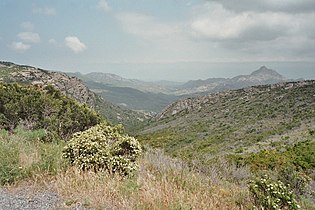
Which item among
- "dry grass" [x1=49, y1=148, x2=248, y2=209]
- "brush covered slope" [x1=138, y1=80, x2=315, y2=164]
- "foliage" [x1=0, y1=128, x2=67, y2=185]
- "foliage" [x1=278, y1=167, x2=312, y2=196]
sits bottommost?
"brush covered slope" [x1=138, y1=80, x2=315, y2=164]

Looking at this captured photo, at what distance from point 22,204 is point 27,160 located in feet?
5.45

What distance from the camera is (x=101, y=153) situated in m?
6.44

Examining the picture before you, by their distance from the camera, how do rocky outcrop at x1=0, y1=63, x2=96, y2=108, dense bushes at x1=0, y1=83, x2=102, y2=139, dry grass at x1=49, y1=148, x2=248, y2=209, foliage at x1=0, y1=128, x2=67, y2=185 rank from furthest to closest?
rocky outcrop at x1=0, y1=63, x2=96, y2=108 → dense bushes at x1=0, y1=83, x2=102, y2=139 → foliage at x1=0, y1=128, x2=67, y2=185 → dry grass at x1=49, y1=148, x2=248, y2=209

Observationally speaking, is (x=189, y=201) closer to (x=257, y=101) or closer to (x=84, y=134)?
(x=84, y=134)

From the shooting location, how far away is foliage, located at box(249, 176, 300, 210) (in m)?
4.87

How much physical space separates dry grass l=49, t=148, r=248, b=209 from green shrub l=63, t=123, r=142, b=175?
11.4 inches

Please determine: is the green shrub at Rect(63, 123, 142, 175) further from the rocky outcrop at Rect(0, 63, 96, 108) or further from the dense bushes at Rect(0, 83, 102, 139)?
the rocky outcrop at Rect(0, 63, 96, 108)

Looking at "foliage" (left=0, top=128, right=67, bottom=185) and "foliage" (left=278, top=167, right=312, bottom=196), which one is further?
"foliage" (left=278, top=167, right=312, bottom=196)

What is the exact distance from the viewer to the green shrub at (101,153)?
6.30m

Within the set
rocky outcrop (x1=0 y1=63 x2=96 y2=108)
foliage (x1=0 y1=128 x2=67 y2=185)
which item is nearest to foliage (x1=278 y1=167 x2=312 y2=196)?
foliage (x1=0 y1=128 x2=67 y2=185)

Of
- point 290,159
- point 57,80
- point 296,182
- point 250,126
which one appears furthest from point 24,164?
point 57,80

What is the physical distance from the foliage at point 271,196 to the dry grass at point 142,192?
0.30 m

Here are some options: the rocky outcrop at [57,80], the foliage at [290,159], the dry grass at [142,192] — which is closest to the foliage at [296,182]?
the dry grass at [142,192]

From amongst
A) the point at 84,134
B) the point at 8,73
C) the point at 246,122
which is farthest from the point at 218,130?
the point at 8,73
